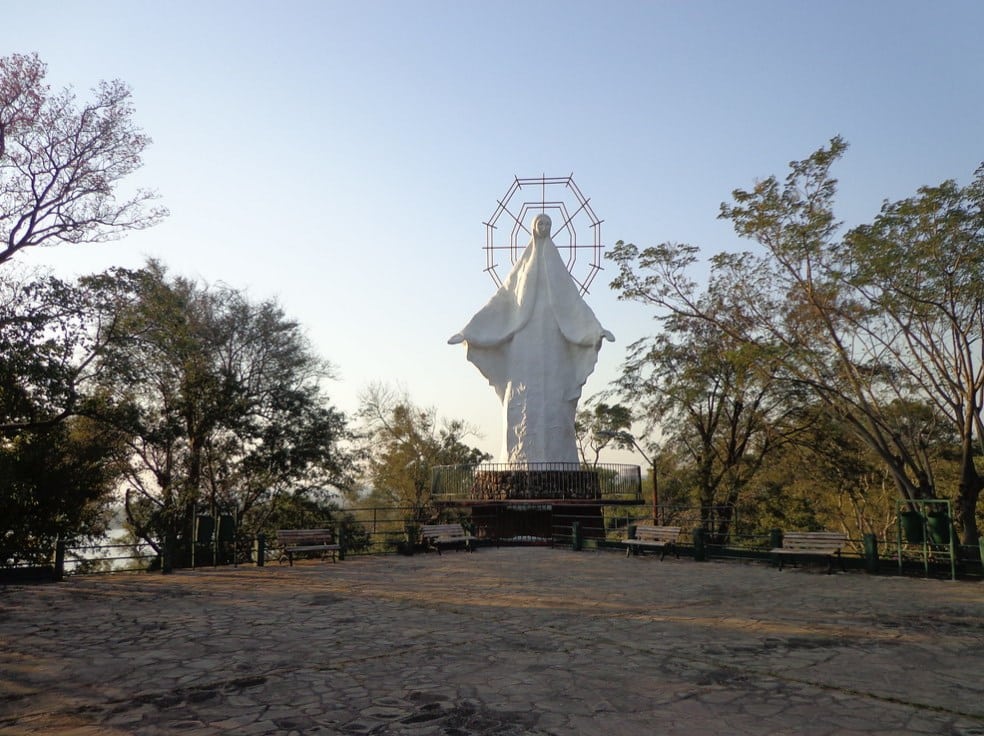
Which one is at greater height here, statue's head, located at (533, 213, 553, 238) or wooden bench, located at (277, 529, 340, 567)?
statue's head, located at (533, 213, 553, 238)

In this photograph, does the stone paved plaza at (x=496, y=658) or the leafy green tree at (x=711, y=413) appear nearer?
the stone paved plaza at (x=496, y=658)

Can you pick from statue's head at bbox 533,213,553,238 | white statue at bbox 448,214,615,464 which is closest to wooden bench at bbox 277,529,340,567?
white statue at bbox 448,214,615,464

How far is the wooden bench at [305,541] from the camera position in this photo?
51.1 ft

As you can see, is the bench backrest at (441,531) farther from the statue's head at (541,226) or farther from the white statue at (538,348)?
the statue's head at (541,226)

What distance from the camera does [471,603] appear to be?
10641mm

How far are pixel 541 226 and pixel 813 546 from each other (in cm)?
1430

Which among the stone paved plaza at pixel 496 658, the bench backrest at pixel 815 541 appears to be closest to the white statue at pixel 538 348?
the bench backrest at pixel 815 541

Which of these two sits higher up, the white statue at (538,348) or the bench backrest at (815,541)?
the white statue at (538,348)

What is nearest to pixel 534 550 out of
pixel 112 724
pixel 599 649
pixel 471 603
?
pixel 471 603

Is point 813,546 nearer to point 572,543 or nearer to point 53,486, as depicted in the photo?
point 572,543

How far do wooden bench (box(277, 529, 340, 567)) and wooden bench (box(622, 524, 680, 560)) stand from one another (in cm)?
686

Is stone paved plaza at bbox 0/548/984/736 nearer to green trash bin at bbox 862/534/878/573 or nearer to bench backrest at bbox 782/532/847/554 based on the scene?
green trash bin at bbox 862/534/878/573

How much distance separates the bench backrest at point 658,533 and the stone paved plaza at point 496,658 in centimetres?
401

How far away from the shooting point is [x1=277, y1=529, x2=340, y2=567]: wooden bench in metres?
15.6
